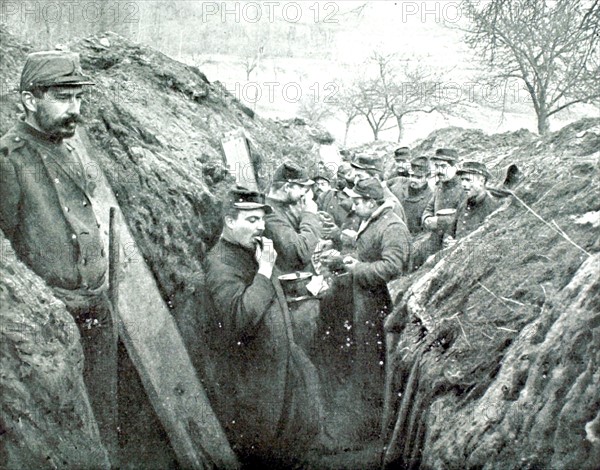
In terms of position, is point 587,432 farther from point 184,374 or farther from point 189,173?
point 189,173

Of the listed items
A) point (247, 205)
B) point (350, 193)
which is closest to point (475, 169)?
point (350, 193)

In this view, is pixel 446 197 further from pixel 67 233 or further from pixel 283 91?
pixel 67 233

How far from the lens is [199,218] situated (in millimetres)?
5441

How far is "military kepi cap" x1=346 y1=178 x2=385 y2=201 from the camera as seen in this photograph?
18.0 feet

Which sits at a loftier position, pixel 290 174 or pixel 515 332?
pixel 290 174

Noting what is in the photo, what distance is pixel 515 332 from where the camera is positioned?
16.1ft

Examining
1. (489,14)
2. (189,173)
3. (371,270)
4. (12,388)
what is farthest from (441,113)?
(12,388)

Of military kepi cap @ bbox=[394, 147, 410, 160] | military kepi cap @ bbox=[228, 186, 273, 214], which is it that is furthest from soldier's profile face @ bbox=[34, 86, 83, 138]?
military kepi cap @ bbox=[394, 147, 410, 160]

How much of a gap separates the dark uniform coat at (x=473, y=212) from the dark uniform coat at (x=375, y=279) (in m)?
0.38

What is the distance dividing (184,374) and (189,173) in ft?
4.75

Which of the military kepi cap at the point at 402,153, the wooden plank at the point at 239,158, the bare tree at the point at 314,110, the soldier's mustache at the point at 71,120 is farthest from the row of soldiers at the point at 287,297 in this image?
the soldier's mustache at the point at 71,120

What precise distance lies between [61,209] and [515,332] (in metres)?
3.01

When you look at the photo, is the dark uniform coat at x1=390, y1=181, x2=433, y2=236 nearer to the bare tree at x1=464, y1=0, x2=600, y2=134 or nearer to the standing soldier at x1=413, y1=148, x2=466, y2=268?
the standing soldier at x1=413, y1=148, x2=466, y2=268

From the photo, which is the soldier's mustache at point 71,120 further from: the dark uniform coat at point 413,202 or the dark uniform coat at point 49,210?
the dark uniform coat at point 413,202
